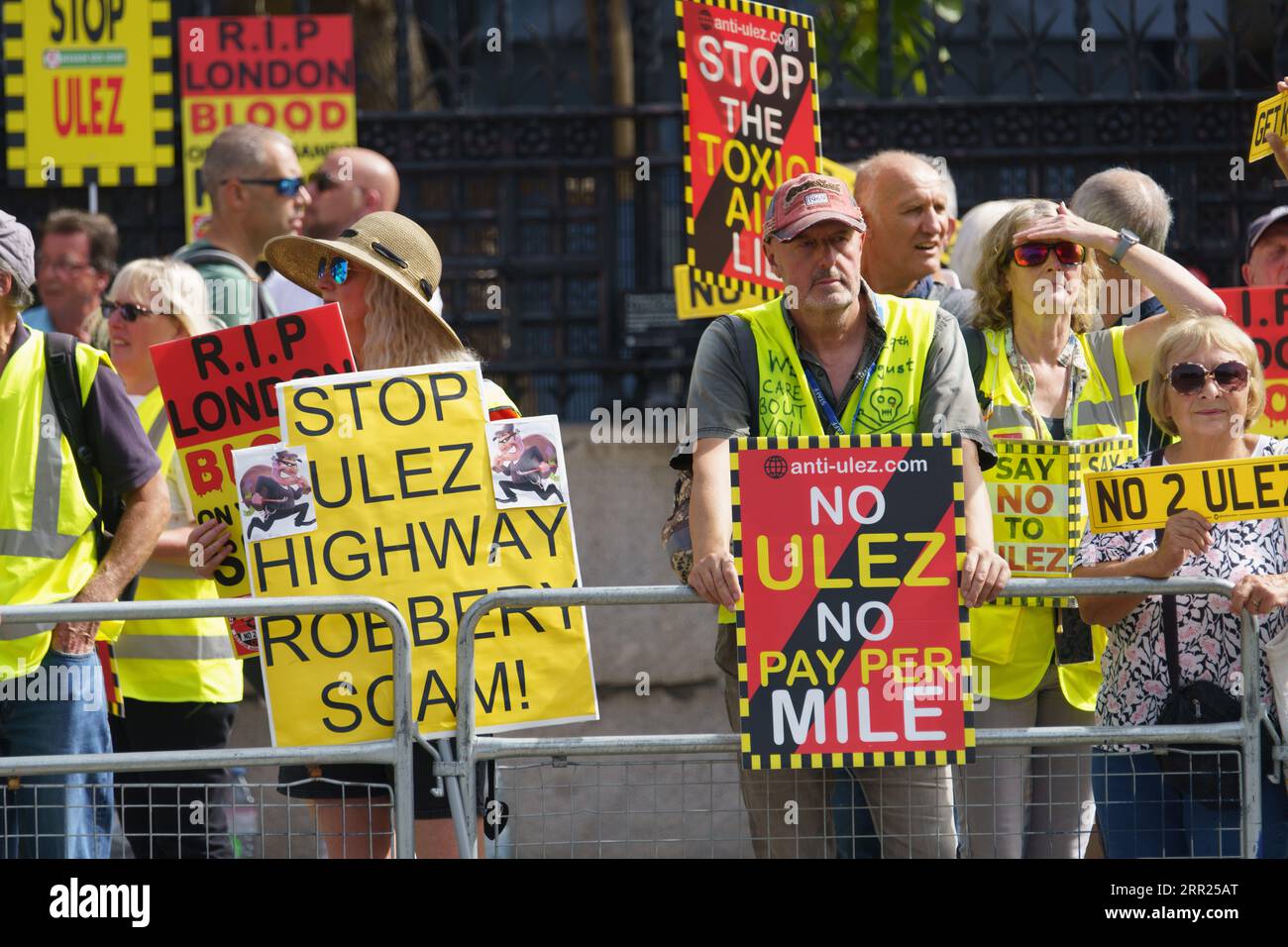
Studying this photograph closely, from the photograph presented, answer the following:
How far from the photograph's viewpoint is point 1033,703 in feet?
18.6

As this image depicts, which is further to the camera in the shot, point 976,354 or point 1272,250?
point 1272,250

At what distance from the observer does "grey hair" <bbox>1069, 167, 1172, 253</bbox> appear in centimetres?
629

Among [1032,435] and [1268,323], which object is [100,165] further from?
[1268,323]

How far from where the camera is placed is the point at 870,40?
14125 millimetres

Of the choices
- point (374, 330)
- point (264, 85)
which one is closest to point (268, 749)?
point (374, 330)

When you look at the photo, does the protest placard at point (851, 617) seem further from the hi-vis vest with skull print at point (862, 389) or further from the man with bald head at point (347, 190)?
the man with bald head at point (347, 190)

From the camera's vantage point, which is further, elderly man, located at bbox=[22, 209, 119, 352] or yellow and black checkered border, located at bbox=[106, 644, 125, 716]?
elderly man, located at bbox=[22, 209, 119, 352]

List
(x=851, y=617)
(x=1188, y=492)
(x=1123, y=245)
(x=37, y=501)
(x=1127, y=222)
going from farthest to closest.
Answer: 1. (x=1127, y=222)
2. (x=1123, y=245)
3. (x=37, y=501)
4. (x=1188, y=492)
5. (x=851, y=617)

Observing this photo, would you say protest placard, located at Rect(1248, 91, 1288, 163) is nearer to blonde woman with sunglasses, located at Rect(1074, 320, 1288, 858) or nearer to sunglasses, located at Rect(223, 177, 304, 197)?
blonde woman with sunglasses, located at Rect(1074, 320, 1288, 858)

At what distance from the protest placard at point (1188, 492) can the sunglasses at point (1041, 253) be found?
871mm

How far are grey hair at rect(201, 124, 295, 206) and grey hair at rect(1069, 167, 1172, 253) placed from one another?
10.4ft

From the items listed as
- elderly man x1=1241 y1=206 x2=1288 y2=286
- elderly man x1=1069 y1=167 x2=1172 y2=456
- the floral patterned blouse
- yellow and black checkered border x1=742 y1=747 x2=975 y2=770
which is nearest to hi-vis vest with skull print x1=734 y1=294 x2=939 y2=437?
the floral patterned blouse

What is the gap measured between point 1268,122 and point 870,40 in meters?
8.03
